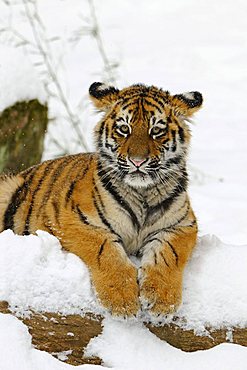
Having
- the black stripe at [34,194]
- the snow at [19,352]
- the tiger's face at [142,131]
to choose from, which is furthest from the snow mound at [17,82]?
the snow at [19,352]

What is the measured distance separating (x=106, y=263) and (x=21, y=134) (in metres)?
2.74

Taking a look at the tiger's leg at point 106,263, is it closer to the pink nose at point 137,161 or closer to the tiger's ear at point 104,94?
the pink nose at point 137,161

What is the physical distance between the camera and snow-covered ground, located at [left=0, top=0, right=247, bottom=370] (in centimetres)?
369

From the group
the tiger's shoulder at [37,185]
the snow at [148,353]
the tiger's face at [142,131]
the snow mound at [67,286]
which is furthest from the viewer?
the tiger's shoulder at [37,185]

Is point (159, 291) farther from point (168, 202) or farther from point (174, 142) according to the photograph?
point (174, 142)

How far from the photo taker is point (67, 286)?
3789 millimetres

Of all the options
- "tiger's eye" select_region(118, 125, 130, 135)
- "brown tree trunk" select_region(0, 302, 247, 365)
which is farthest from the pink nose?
"brown tree trunk" select_region(0, 302, 247, 365)

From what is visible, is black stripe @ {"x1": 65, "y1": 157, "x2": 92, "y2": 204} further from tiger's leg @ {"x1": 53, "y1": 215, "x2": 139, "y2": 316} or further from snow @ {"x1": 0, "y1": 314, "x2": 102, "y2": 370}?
snow @ {"x1": 0, "y1": 314, "x2": 102, "y2": 370}

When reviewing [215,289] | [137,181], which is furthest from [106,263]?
[215,289]

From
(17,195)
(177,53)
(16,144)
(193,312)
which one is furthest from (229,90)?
(193,312)

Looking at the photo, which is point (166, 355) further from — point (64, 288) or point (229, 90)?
point (229, 90)

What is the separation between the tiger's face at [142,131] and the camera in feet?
12.7

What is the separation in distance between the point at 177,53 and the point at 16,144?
566 cm

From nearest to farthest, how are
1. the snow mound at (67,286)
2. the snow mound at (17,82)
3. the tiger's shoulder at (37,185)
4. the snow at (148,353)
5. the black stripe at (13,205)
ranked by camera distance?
the snow at (148,353)
the snow mound at (67,286)
the tiger's shoulder at (37,185)
the black stripe at (13,205)
the snow mound at (17,82)
